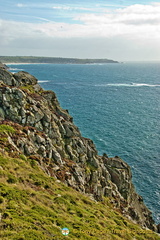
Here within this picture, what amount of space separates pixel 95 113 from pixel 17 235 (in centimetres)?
10396

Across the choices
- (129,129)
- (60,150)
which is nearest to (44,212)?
(60,150)

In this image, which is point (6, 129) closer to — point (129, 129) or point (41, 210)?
point (41, 210)

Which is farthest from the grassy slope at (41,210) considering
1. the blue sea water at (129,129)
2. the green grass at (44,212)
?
the blue sea water at (129,129)

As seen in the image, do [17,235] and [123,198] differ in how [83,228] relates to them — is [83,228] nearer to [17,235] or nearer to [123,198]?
[17,235]

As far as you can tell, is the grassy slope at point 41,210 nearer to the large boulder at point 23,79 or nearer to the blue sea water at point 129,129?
the large boulder at point 23,79

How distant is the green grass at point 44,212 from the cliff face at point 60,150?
4.27 metres

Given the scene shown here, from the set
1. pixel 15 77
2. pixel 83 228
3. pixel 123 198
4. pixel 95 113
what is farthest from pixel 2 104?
pixel 95 113

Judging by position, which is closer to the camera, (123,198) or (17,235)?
(17,235)

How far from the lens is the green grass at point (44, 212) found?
A: 1736cm

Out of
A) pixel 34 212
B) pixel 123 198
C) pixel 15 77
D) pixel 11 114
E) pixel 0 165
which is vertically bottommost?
pixel 123 198

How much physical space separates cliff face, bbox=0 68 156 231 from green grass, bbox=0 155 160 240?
4.27 metres

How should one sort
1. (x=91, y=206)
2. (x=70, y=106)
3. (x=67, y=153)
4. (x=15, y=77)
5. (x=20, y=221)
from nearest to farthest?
(x=20, y=221) → (x=91, y=206) → (x=67, y=153) → (x=15, y=77) → (x=70, y=106)

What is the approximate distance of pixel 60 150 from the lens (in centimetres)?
4125

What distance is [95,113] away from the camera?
117875 mm
